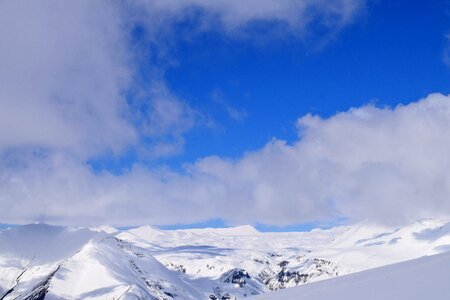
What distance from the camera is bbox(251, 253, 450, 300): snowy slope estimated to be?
29.7 feet

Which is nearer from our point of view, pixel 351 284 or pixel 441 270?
pixel 441 270

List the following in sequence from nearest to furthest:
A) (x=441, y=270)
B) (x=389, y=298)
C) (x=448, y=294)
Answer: (x=448, y=294) < (x=389, y=298) < (x=441, y=270)

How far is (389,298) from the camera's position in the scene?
30.4ft

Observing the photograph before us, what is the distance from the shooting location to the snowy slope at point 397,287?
905cm

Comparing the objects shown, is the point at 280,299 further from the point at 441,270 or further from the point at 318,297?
the point at 441,270

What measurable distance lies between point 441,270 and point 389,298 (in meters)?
2.23

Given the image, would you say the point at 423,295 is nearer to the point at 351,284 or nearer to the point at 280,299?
the point at 351,284

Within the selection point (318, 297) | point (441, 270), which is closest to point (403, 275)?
point (441, 270)

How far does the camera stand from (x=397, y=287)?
10.0 meters

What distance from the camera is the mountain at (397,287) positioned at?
9055 millimetres

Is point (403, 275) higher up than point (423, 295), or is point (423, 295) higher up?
point (403, 275)

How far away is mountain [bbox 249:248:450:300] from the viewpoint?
29.7 feet

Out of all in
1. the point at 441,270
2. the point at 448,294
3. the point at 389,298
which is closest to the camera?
the point at 448,294

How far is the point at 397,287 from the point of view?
32.9ft
